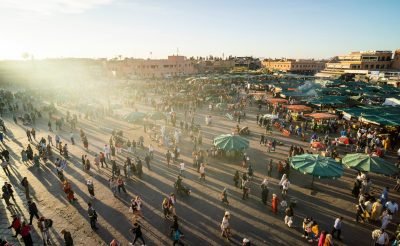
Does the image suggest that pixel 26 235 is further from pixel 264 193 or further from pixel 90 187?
pixel 264 193

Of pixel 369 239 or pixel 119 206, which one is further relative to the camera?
pixel 119 206

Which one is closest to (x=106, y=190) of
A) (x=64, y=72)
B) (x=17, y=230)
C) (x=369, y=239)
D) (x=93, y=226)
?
(x=93, y=226)

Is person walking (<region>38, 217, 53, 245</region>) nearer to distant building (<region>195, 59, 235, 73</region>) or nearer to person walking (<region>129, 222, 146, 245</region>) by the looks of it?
person walking (<region>129, 222, 146, 245</region>)

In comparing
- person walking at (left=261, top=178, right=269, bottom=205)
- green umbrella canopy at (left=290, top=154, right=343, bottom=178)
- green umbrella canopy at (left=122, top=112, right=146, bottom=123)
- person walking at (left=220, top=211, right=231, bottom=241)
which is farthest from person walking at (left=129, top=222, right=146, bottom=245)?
green umbrella canopy at (left=122, top=112, right=146, bottom=123)

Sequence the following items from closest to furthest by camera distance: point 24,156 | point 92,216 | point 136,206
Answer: point 92,216 < point 136,206 < point 24,156

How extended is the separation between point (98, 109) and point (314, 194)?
24.9m

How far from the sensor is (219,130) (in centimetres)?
2358

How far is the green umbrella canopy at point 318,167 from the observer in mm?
10891

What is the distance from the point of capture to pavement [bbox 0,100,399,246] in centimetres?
961

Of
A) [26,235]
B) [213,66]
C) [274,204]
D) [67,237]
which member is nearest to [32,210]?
[26,235]

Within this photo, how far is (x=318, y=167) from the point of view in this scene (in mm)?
11133

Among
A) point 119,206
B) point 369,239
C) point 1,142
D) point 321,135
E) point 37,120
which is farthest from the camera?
point 37,120

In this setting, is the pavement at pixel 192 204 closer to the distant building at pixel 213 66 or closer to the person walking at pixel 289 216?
the person walking at pixel 289 216

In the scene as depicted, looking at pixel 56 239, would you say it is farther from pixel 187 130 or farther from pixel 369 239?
pixel 187 130
